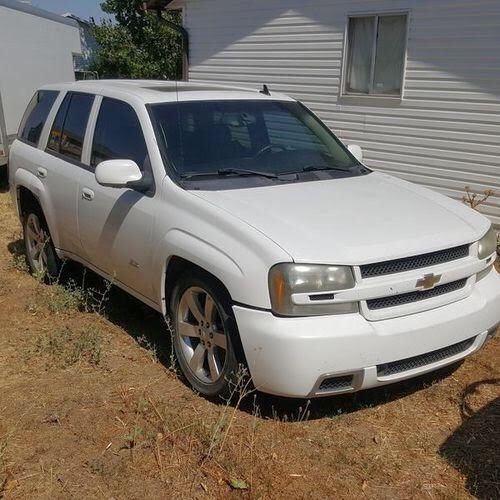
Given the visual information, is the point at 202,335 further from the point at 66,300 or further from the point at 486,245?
the point at 66,300

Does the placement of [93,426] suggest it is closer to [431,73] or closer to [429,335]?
[429,335]

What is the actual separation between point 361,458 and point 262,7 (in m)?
8.40

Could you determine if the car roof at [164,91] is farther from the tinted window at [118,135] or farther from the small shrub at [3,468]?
the small shrub at [3,468]

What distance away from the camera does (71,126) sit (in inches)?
201

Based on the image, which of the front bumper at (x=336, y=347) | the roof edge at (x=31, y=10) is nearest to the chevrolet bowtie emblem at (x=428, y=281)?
the front bumper at (x=336, y=347)

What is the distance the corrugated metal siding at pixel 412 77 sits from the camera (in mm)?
7520

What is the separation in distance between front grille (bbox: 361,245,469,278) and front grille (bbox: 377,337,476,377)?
0.46 meters

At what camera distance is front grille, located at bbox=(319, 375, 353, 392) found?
318 centimetres

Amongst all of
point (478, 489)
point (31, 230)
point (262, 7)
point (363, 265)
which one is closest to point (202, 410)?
point (363, 265)

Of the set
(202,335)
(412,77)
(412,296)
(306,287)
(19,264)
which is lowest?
(19,264)

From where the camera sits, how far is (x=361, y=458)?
3.17 meters

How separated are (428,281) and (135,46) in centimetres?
1951

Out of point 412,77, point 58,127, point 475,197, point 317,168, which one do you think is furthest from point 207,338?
point 412,77

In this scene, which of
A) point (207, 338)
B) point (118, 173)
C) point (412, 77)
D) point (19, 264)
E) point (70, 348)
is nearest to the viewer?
point (207, 338)
